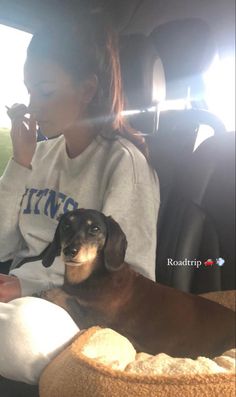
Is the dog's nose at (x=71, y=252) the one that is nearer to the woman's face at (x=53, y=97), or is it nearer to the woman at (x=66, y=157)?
the woman at (x=66, y=157)

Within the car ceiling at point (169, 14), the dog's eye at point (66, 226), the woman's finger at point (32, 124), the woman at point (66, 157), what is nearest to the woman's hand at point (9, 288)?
the woman at point (66, 157)

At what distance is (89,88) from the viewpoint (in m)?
0.71

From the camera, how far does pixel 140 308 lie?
0.75 meters

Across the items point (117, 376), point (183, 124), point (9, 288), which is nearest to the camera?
point (117, 376)

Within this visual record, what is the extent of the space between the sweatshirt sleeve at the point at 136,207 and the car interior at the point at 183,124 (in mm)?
19

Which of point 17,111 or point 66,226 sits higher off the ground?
point 17,111

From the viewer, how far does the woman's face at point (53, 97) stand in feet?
2.21

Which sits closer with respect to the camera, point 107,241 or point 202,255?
point 107,241

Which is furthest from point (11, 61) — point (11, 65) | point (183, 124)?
point (183, 124)

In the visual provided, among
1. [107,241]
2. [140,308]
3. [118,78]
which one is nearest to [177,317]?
[140,308]

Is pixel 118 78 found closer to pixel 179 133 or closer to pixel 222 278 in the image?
pixel 179 133

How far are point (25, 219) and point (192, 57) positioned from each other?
1.40 feet

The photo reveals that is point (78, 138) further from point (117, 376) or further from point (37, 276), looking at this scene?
point (117, 376)

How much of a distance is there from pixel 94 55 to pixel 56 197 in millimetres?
216
